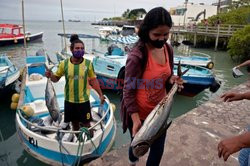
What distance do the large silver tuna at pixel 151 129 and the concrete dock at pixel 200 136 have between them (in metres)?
1.59

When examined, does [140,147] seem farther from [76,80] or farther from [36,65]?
[36,65]

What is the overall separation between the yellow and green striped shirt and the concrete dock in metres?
1.11

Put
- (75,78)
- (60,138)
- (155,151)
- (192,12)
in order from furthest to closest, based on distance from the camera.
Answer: (192,12) < (60,138) < (75,78) < (155,151)

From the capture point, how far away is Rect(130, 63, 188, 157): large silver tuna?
168 centimetres

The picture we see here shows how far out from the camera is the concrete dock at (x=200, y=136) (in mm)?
3271

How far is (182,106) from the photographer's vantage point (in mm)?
8984

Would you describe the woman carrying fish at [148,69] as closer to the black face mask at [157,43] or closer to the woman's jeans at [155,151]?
the black face mask at [157,43]

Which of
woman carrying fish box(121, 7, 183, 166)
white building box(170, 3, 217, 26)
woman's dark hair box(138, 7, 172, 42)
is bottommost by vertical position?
woman carrying fish box(121, 7, 183, 166)

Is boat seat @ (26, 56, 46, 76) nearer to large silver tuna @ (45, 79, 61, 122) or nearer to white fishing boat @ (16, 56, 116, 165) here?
white fishing boat @ (16, 56, 116, 165)

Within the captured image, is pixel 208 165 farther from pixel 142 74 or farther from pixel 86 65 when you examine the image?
pixel 86 65

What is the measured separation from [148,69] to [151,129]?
52cm

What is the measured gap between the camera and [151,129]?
1.73m

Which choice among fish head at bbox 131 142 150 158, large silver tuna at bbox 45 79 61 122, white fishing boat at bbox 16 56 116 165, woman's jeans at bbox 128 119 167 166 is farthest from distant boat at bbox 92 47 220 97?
fish head at bbox 131 142 150 158

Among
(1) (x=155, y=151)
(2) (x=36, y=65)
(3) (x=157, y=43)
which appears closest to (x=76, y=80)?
(1) (x=155, y=151)
